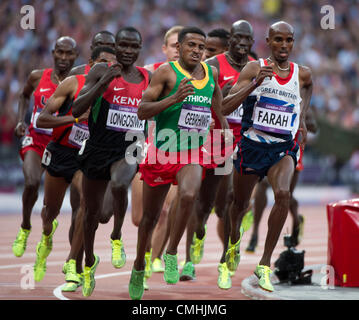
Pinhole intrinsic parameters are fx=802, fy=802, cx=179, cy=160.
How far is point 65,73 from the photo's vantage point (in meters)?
9.41

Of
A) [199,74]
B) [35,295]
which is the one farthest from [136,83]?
[35,295]

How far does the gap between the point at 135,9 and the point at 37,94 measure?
46.0 ft

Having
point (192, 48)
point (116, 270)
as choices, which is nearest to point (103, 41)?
point (192, 48)

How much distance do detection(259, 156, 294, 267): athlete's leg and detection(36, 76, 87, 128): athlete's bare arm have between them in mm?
1949

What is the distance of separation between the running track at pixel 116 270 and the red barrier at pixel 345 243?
1119mm

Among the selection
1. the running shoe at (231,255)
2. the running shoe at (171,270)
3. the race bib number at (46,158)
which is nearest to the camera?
the running shoe at (171,270)

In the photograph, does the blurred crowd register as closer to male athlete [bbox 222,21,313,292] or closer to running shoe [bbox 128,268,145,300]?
male athlete [bbox 222,21,313,292]

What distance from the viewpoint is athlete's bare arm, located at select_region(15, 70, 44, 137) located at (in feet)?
31.7

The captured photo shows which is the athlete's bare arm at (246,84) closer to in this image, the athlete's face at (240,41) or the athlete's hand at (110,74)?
the athlete's hand at (110,74)

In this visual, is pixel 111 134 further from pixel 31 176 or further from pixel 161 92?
pixel 31 176

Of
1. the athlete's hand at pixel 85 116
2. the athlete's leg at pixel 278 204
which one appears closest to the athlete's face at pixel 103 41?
the athlete's hand at pixel 85 116

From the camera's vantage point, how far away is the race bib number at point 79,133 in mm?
8570

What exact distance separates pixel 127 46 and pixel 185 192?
60.8 inches

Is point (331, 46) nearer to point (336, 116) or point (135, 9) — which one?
point (336, 116)
